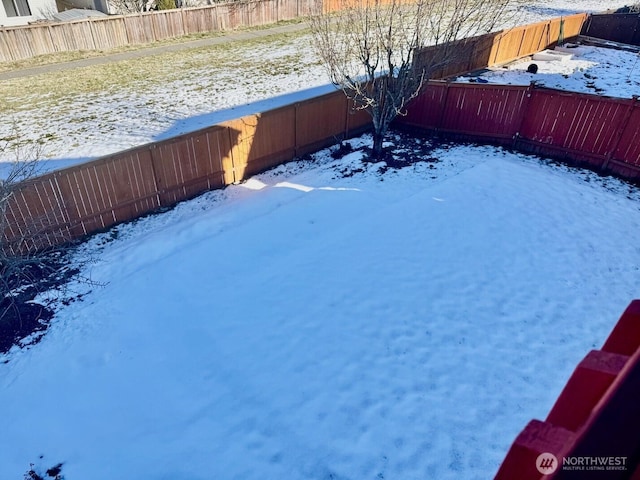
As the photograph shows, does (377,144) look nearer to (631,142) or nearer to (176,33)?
(631,142)

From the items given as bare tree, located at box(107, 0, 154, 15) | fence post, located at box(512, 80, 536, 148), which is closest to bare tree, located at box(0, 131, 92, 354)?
fence post, located at box(512, 80, 536, 148)

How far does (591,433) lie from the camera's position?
1.28 meters

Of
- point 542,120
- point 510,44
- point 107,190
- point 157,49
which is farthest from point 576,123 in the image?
point 157,49

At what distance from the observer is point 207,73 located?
2006 centimetres

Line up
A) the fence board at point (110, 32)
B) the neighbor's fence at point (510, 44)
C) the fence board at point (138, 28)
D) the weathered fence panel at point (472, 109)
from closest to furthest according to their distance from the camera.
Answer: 1. the weathered fence panel at point (472, 109)
2. the neighbor's fence at point (510, 44)
3. the fence board at point (110, 32)
4. the fence board at point (138, 28)

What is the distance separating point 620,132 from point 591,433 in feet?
39.7

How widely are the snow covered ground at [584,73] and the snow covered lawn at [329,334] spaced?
8303 millimetres

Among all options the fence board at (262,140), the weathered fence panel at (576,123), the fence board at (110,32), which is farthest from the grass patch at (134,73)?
the weathered fence panel at (576,123)

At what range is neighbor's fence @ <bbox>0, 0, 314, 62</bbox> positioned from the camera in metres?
20.4

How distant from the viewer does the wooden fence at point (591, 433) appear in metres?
1.27

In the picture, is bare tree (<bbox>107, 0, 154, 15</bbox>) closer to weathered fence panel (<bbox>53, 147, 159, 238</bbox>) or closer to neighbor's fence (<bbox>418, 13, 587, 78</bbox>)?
neighbor's fence (<bbox>418, 13, 587, 78</bbox>)

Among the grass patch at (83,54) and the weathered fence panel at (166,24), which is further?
the weathered fence panel at (166,24)

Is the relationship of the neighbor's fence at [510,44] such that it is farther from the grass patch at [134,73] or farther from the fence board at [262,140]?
the grass patch at [134,73]

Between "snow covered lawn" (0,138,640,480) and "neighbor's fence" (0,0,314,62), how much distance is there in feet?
44.7
